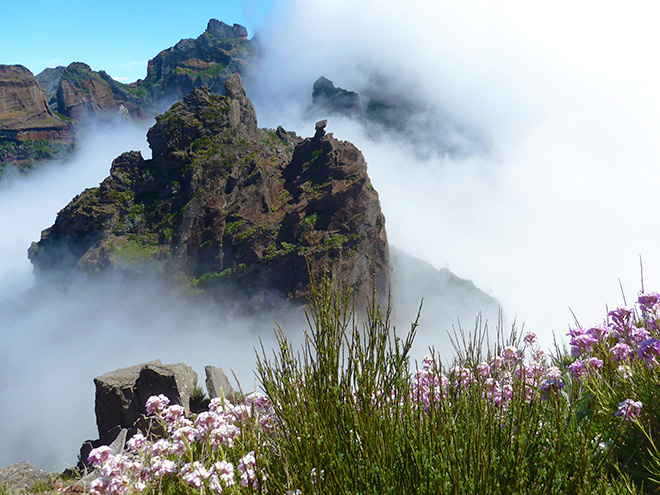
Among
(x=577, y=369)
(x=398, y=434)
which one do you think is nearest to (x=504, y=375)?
(x=577, y=369)

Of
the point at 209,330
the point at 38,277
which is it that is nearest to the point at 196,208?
the point at 209,330

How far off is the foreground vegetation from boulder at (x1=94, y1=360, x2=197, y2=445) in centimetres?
769

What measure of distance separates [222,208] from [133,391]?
7429 cm

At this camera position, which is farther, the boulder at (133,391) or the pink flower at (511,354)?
the boulder at (133,391)

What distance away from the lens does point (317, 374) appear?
295 centimetres

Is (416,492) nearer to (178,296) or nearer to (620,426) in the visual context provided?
(620,426)

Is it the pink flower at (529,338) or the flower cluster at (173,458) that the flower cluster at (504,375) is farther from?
the flower cluster at (173,458)

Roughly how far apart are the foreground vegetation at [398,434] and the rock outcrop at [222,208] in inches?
2755

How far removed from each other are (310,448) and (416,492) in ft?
2.07

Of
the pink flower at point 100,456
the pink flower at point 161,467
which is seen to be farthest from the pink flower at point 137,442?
the pink flower at point 161,467

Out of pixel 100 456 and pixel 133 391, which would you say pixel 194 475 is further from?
pixel 133 391

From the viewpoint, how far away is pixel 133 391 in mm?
12367

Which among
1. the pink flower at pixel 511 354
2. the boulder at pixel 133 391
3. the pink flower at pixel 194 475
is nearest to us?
the pink flower at pixel 194 475

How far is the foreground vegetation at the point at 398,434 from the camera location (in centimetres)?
233
